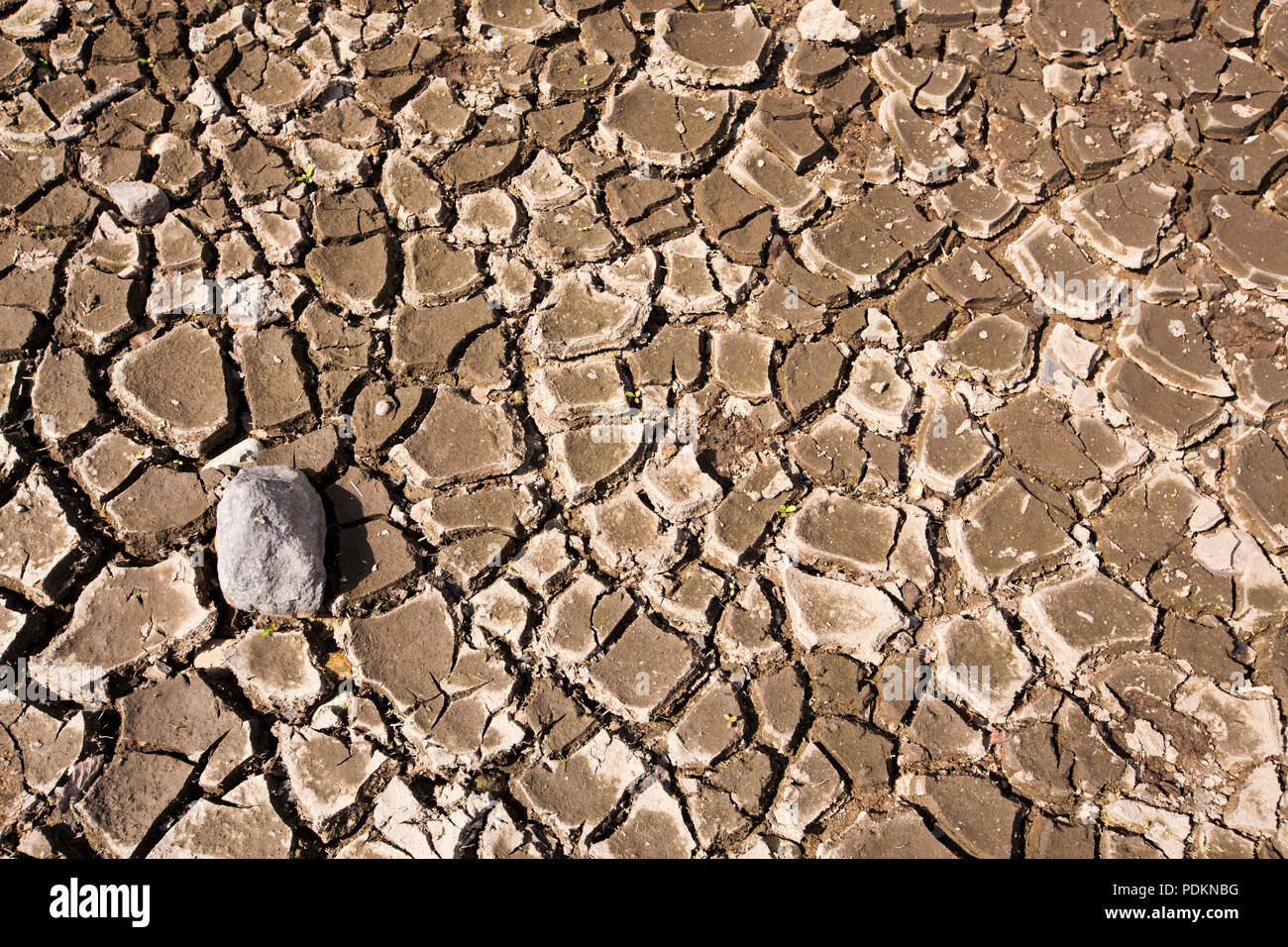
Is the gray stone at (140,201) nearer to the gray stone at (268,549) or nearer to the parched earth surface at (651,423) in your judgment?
the parched earth surface at (651,423)

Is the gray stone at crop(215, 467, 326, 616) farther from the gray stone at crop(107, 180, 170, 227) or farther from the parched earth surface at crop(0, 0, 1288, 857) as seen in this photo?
the gray stone at crop(107, 180, 170, 227)

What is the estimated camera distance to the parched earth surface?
2133 millimetres

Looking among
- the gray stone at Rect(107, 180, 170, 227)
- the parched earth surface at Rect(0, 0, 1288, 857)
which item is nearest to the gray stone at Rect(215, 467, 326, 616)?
the parched earth surface at Rect(0, 0, 1288, 857)

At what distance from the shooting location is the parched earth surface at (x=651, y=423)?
2.13 m

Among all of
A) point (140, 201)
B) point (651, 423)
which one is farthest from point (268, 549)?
point (140, 201)

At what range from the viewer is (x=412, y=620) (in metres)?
2.27

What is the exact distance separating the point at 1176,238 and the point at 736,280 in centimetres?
151

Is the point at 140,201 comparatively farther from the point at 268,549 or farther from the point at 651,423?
the point at 651,423

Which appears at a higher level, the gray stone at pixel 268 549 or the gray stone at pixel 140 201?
the gray stone at pixel 140 201

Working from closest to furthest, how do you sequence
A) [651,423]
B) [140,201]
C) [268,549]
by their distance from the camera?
[268,549], [651,423], [140,201]

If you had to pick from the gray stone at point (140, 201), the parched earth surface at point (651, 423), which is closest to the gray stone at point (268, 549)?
the parched earth surface at point (651, 423)

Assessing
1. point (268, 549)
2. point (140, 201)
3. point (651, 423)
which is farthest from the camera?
point (140, 201)

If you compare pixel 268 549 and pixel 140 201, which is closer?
pixel 268 549

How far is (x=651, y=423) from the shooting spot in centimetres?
249
